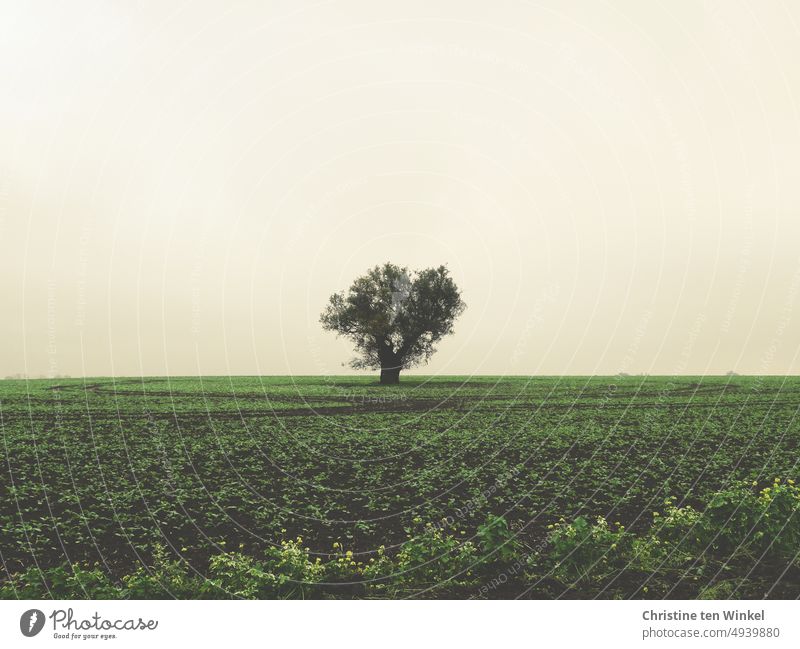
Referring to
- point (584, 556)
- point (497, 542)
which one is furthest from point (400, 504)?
point (584, 556)

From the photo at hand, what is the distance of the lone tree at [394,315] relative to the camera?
2788 inches

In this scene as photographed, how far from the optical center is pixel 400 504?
1562cm

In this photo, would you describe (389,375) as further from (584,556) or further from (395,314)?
(584,556)

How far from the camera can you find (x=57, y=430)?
3027cm

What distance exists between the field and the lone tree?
33210 millimetres

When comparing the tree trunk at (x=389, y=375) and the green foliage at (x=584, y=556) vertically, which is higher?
the tree trunk at (x=389, y=375)

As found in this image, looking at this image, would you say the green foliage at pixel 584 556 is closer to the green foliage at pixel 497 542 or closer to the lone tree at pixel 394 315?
the green foliage at pixel 497 542

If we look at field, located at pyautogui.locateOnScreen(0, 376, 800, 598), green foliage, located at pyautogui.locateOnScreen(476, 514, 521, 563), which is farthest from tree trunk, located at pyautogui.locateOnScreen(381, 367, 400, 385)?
green foliage, located at pyautogui.locateOnScreen(476, 514, 521, 563)

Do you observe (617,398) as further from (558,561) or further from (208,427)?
(558,561)

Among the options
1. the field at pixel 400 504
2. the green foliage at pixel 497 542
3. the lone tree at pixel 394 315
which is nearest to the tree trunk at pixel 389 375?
the lone tree at pixel 394 315

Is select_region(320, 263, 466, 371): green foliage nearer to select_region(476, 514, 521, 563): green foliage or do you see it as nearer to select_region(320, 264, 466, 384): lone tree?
select_region(320, 264, 466, 384): lone tree

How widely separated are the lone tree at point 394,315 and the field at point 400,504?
33.2m

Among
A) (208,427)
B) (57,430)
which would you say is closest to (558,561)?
(208,427)

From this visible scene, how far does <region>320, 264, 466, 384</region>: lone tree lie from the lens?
70.8 m
